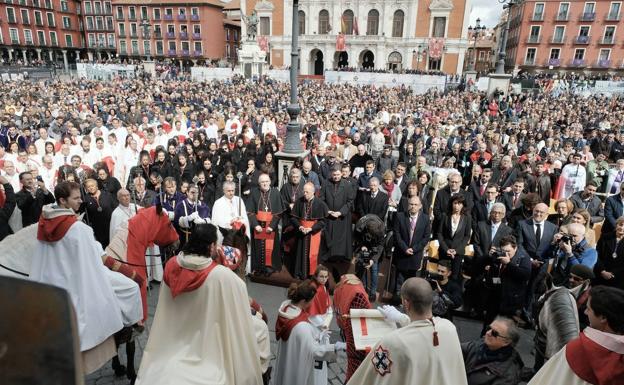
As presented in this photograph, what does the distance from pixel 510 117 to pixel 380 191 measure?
13.7m

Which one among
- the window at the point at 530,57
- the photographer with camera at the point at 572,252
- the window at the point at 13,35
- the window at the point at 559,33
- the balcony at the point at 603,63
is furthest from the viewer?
the window at the point at 13,35

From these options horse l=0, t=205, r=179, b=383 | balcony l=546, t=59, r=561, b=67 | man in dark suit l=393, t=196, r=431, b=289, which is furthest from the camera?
balcony l=546, t=59, r=561, b=67

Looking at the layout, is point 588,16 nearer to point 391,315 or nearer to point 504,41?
point 504,41

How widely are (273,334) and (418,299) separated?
2.91 meters

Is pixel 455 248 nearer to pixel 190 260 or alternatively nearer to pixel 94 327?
pixel 190 260

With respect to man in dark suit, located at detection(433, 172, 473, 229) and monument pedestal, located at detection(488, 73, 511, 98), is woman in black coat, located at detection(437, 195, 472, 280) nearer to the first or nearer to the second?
man in dark suit, located at detection(433, 172, 473, 229)

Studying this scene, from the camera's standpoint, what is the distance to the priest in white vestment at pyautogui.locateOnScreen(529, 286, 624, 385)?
1959 millimetres

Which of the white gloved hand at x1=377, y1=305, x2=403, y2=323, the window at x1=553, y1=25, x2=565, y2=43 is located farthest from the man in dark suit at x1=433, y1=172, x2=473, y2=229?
the window at x1=553, y1=25, x2=565, y2=43

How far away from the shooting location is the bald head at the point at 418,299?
2.37m

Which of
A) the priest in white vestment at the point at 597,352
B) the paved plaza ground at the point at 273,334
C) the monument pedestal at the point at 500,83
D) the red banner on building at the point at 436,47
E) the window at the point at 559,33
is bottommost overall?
the paved plaza ground at the point at 273,334

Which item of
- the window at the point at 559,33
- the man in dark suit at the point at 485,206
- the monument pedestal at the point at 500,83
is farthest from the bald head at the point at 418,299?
the window at the point at 559,33

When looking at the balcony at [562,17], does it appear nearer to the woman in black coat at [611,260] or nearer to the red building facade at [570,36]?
the red building facade at [570,36]

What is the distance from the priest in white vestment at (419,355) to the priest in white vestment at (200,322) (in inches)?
39.3

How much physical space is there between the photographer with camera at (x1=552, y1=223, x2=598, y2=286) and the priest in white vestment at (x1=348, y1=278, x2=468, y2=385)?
9.36ft
